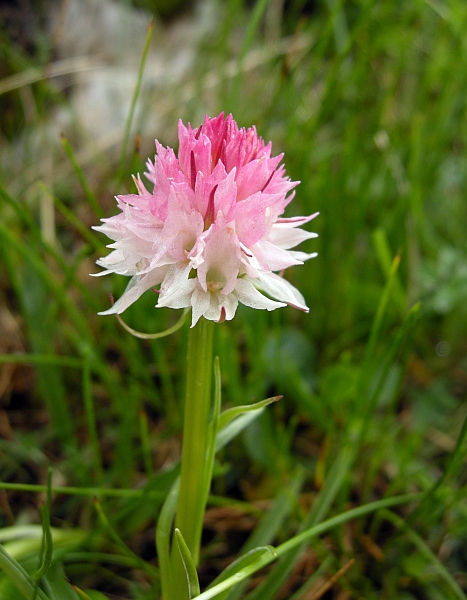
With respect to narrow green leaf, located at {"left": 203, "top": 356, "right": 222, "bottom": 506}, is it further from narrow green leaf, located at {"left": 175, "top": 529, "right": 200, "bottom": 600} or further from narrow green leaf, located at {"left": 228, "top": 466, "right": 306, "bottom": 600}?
narrow green leaf, located at {"left": 228, "top": 466, "right": 306, "bottom": 600}

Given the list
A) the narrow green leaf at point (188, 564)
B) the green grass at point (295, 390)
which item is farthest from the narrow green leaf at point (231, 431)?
the narrow green leaf at point (188, 564)

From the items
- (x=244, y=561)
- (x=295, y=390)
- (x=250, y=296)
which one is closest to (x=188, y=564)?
(x=244, y=561)

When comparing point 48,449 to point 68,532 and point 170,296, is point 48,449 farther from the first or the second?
point 170,296

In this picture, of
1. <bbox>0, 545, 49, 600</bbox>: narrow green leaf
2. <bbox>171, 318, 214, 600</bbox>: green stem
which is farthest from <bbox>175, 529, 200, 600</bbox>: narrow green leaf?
<bbox>0, 545, 49, 600</bbox>: narrow green leaf

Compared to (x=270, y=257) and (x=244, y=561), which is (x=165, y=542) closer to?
(x=244, y=561)

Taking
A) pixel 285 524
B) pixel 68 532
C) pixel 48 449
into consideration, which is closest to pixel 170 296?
pixel 68 532

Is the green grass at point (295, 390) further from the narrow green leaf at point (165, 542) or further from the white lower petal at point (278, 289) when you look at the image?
the white lower petal at point (278, 289)
